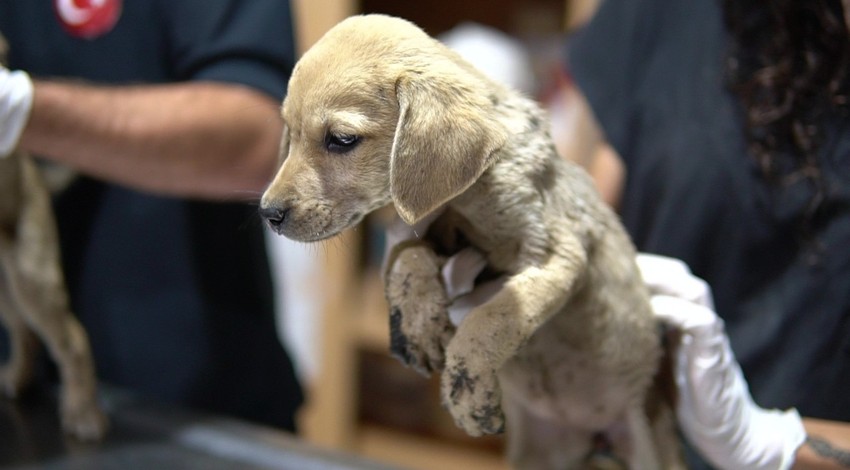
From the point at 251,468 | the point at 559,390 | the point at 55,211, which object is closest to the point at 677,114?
the point at 559,390

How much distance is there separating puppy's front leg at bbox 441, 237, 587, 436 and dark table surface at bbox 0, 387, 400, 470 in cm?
46

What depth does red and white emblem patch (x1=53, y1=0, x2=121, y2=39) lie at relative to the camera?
1.05 meters

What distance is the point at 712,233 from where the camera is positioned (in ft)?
Answer: 3.58

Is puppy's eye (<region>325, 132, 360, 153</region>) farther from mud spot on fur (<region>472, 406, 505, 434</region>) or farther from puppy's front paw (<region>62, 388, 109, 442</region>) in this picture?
puppy's front paw (<region>62, 388, 109, 442</region>)

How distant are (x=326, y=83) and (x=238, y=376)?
86 cm

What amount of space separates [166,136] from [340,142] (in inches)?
23.8

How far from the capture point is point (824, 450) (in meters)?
0.82

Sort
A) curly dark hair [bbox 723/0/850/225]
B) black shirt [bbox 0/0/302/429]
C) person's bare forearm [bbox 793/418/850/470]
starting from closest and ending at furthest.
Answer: person's bare forearm [bbox 793/418/850/470], curly dark hair [bbox 723/0/850/225], black shirt [bbox 0/0/302/429]

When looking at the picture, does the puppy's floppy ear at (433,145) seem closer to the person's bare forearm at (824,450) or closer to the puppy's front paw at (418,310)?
the puppy's front paw at (418,310)

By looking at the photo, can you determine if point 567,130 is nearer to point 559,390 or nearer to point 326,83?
point 559,390

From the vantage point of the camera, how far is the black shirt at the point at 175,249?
3.78ft

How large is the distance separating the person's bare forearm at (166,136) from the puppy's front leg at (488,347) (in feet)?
1.90

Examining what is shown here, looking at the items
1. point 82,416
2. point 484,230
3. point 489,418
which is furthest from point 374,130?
point 82,416

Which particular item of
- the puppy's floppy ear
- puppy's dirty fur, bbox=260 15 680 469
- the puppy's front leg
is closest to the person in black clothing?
puppy's dirty fur, bbox=260 15 680 469
